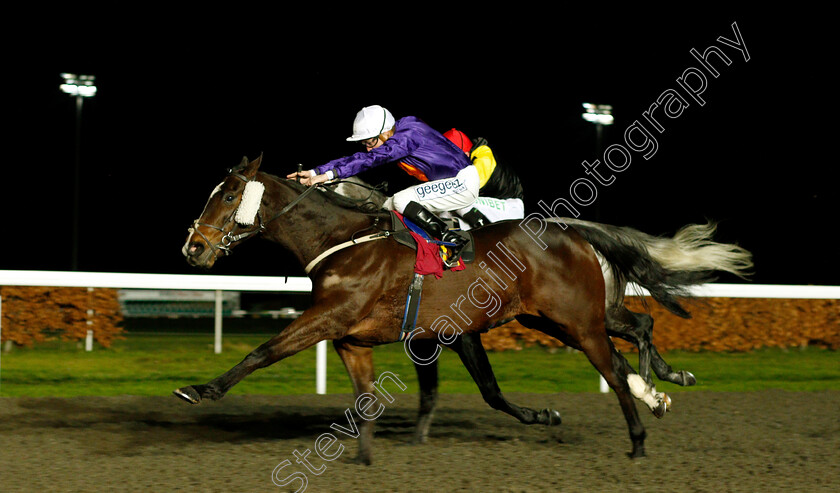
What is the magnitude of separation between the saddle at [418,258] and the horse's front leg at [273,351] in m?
0.45

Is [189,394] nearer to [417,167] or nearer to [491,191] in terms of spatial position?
[417,167]

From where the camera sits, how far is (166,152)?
37688 millimetres

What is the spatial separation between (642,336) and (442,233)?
1717 mm

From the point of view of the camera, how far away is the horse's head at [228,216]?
4.20m

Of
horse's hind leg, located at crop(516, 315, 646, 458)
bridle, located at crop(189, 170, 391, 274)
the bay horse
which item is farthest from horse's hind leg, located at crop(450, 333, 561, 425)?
bridle, located at crop(189, 170, 391, 274)

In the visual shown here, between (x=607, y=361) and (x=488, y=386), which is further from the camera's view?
(x=488, y=386)

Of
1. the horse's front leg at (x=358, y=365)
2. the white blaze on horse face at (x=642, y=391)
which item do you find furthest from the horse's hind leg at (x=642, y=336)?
the horse's front leg at (x=358, y=365)

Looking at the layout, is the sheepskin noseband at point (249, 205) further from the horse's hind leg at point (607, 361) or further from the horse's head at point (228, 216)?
the horse's hind leg at point (607, 361)

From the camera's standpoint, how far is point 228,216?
428 cm

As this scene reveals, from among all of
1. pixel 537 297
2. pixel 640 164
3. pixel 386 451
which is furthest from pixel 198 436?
pixel 640 164

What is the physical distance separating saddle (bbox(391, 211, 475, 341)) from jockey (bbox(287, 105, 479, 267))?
1.7 inches

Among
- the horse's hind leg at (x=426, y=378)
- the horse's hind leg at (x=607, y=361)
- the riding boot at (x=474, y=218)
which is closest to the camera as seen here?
the horse's hind leg at (x=607, y=361)

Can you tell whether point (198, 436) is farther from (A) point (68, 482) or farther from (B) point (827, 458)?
(B) point (827, 458)

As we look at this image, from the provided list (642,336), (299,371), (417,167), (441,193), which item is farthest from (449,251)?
(299,371)
